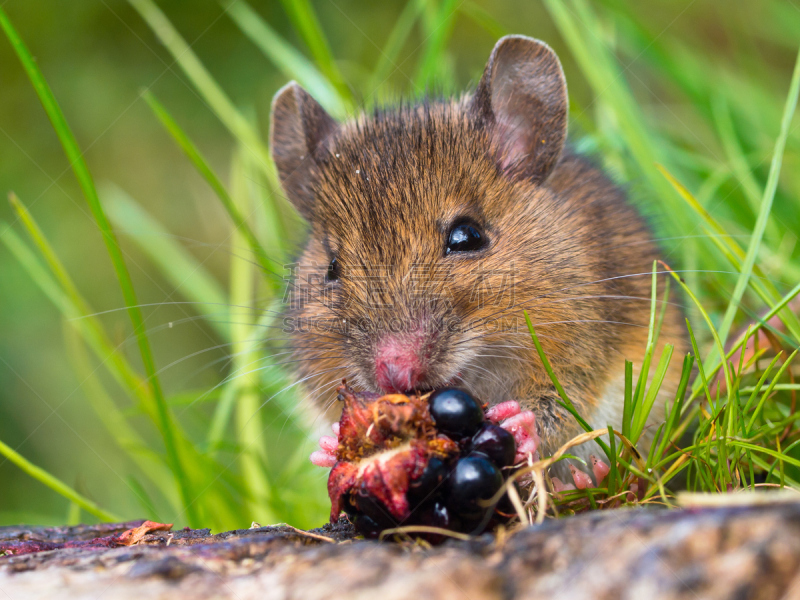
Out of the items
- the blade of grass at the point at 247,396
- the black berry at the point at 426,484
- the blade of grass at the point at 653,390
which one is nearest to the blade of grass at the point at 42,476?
the blade of grass at the point at 247,396

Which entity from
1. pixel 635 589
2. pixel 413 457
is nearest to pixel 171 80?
pixel 413 457

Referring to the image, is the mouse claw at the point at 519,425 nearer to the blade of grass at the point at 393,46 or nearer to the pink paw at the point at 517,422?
the pink paw at the point at 517,422

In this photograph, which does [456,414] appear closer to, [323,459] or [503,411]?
[503,411]

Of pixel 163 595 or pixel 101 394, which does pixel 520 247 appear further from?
pixel 101 394

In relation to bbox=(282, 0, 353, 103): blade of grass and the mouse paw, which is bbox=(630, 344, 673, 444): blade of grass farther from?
bbox=(282, 0, 353, 103): blade of grass

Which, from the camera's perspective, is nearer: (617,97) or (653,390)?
(653,390)

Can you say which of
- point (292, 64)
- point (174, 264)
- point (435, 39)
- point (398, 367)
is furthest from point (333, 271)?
point (292, 64)
